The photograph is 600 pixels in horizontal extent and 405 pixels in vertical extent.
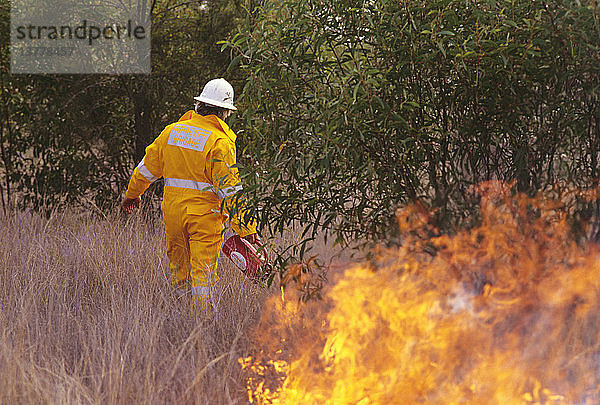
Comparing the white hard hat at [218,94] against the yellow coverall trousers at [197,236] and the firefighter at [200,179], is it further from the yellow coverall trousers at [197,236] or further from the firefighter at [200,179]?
the yellow coverall trousers at [197,236]

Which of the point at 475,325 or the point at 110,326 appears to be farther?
the point at 110,326

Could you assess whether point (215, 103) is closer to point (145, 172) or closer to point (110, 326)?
point (145, 172)

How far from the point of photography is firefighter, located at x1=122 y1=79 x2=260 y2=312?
14.5 feet

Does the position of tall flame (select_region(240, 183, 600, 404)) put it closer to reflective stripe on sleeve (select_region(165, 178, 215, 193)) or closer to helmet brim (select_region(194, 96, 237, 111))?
reflective stripe on sleeve (select_region(165, 178, 215, 193))

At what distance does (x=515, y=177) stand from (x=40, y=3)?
590cm

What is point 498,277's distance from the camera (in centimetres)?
312

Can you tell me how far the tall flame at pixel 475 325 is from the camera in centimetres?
301

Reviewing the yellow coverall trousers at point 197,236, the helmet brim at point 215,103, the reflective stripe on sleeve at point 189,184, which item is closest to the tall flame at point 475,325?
the yellow coverall trousers at point 197,236

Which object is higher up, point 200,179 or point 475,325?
point 200,179

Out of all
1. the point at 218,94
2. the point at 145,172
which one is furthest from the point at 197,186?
the point at 218,94

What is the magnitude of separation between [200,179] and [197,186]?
5 centimetres

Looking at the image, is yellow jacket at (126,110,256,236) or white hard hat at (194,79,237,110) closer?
yellow jacket at (126,110,256,236)

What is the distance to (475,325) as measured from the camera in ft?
10.3

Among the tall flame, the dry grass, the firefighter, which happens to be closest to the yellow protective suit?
the firefighter
